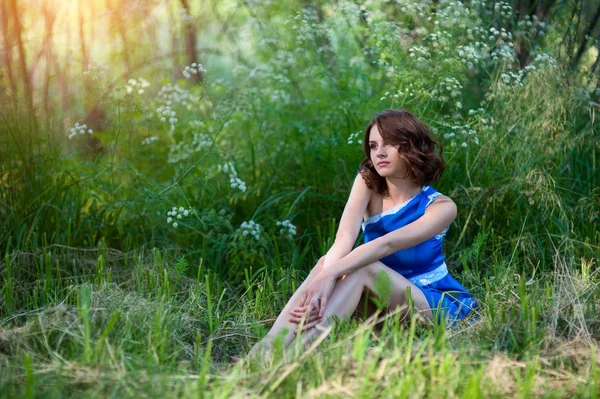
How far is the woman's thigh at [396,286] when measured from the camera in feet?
10.3

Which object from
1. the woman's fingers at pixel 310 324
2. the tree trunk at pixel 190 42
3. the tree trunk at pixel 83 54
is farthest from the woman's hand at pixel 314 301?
the tree trunk at pixel 190 42

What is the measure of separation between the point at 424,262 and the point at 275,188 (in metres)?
1.38

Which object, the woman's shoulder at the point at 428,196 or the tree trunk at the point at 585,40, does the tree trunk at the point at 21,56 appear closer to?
the woman's shoulder at the point at 428,196

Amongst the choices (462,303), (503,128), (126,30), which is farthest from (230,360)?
(126,30)

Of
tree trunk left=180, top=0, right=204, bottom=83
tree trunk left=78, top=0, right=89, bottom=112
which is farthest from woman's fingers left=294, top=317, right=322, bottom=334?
tree trunk left=180, top=0, right=204, bottom=83

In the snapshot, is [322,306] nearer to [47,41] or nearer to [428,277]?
[428,277]

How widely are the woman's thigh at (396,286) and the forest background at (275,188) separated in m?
0.11

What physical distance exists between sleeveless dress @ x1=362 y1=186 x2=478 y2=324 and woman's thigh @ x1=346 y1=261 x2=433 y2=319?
10 centimetres

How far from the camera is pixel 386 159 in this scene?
11.3 ft

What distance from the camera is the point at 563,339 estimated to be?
8.81ft

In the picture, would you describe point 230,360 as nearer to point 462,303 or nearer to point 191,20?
point 462,303

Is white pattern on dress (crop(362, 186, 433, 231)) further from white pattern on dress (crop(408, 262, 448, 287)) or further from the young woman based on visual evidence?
white pattern on dress (crop(408, 262, 448, 287))

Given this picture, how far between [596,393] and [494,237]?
1945 millimetres

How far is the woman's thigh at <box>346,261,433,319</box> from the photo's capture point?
10.3 ft
